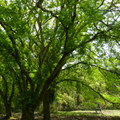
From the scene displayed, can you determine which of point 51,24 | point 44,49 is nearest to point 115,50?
point 44,49

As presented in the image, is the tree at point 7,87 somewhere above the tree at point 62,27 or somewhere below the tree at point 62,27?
below

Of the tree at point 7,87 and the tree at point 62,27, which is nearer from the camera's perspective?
the tree at point 62,27

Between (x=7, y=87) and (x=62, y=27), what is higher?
(x=62, y=27)

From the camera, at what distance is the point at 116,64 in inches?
374

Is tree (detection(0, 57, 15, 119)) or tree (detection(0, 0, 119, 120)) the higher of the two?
tree (detection(0, 0, 119, 120))

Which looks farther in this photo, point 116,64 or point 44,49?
point 44,49

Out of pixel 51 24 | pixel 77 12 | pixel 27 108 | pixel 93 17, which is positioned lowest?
pixel 27 108

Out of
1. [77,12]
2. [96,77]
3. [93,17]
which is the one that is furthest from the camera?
[96,77]

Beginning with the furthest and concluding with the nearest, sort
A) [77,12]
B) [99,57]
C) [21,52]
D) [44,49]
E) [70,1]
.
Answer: [44,49] < [99,57] < [21,52] < [77,12] < [70,1]

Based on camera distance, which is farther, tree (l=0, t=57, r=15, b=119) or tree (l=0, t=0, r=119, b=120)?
tree (l=0, t=57, r=15, b=119)

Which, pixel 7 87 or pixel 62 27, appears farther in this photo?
pixel 7 87

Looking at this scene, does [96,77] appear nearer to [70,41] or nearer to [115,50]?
[115,50]

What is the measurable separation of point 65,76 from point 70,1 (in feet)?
18.3

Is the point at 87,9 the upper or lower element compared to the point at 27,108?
upper
